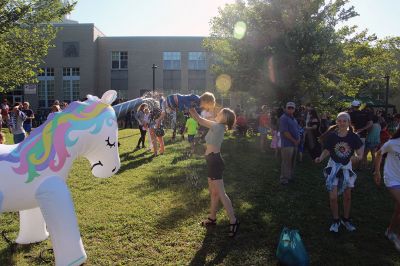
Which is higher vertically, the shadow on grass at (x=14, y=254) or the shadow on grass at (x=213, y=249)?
the shadow on grass at (x=213, y=249)

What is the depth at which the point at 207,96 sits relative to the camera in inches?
187

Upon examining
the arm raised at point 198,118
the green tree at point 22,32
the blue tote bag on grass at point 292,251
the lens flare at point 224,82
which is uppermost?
the green tree at point 22,32

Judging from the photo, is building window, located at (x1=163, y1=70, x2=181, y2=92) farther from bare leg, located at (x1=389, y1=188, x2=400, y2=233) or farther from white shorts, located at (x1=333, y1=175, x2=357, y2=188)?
bare leg, located at (x1=389, y1=188, x2=400, y2=233)

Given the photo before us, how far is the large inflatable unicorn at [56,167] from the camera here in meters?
3.44

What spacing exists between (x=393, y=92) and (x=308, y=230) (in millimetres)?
37385

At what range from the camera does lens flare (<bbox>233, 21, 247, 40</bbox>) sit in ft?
57.2

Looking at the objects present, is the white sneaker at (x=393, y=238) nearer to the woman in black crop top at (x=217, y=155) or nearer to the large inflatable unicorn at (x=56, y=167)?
the woman in black crop top at (x=217, y=155)

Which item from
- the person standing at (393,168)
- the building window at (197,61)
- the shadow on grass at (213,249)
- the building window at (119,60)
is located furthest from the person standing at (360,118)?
the building window at (119,60)

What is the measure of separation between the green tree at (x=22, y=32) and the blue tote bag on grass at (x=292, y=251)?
17228 millimetres

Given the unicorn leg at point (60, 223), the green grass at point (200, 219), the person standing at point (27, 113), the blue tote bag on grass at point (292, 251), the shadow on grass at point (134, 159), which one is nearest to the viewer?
the unicorn leg at point (60, 223)

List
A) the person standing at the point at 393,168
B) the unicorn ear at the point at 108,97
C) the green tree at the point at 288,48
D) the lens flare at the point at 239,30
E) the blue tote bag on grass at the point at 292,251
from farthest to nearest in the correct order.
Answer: the lens flare at the point at 239,30
the green tree at the point at 288,48
the person standing at the point at 393,168
the unicorn ear at the point at 108,97
the blue tote bag on grass at the point at 292,251

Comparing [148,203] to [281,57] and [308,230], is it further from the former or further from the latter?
[281,57]

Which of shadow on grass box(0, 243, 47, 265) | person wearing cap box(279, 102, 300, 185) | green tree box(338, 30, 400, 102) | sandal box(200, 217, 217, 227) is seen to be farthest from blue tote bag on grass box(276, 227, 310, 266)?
green tree box(338, 30, 400, 102)

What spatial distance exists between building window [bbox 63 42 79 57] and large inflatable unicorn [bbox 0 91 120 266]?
35.6 meters
